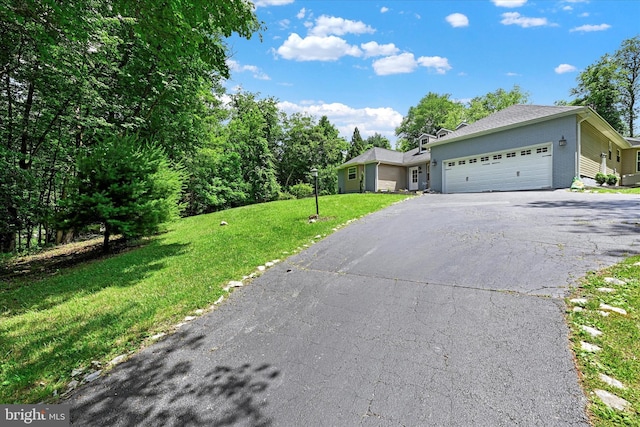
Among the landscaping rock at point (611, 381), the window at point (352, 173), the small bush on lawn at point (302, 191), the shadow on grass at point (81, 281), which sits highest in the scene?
the window at point (352, 173)

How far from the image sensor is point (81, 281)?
18.1 ft

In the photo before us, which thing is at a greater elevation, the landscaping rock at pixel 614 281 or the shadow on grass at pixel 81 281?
the landscaping rock at pixel 614 281

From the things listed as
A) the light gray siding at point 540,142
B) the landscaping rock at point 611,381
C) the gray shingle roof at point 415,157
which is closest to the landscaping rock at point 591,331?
the landscaping rock at point 611,381

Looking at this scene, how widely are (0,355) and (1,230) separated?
8922mm

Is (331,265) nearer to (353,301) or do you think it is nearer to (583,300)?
(353,301)

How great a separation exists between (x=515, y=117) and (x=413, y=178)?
8606mm

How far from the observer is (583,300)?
9.26 feet

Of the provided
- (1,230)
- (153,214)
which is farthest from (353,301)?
(1,230)

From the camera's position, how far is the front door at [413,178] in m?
21.9

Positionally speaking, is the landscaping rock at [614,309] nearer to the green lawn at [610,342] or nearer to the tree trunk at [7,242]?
the green lawn at [610,342]

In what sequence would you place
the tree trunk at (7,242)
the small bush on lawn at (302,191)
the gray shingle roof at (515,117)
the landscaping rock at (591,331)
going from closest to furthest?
the landscaping rock at (591,331)
the tree trunk at (7,242)
the gray shingle roof at (515,117)
the small bush on lawn at (302,191)

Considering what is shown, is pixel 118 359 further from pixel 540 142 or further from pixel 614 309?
pixel 540 142

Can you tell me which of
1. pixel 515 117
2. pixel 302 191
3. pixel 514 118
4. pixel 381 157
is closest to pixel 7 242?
pixel 302 191

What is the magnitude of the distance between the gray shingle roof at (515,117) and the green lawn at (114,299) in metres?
11.6
